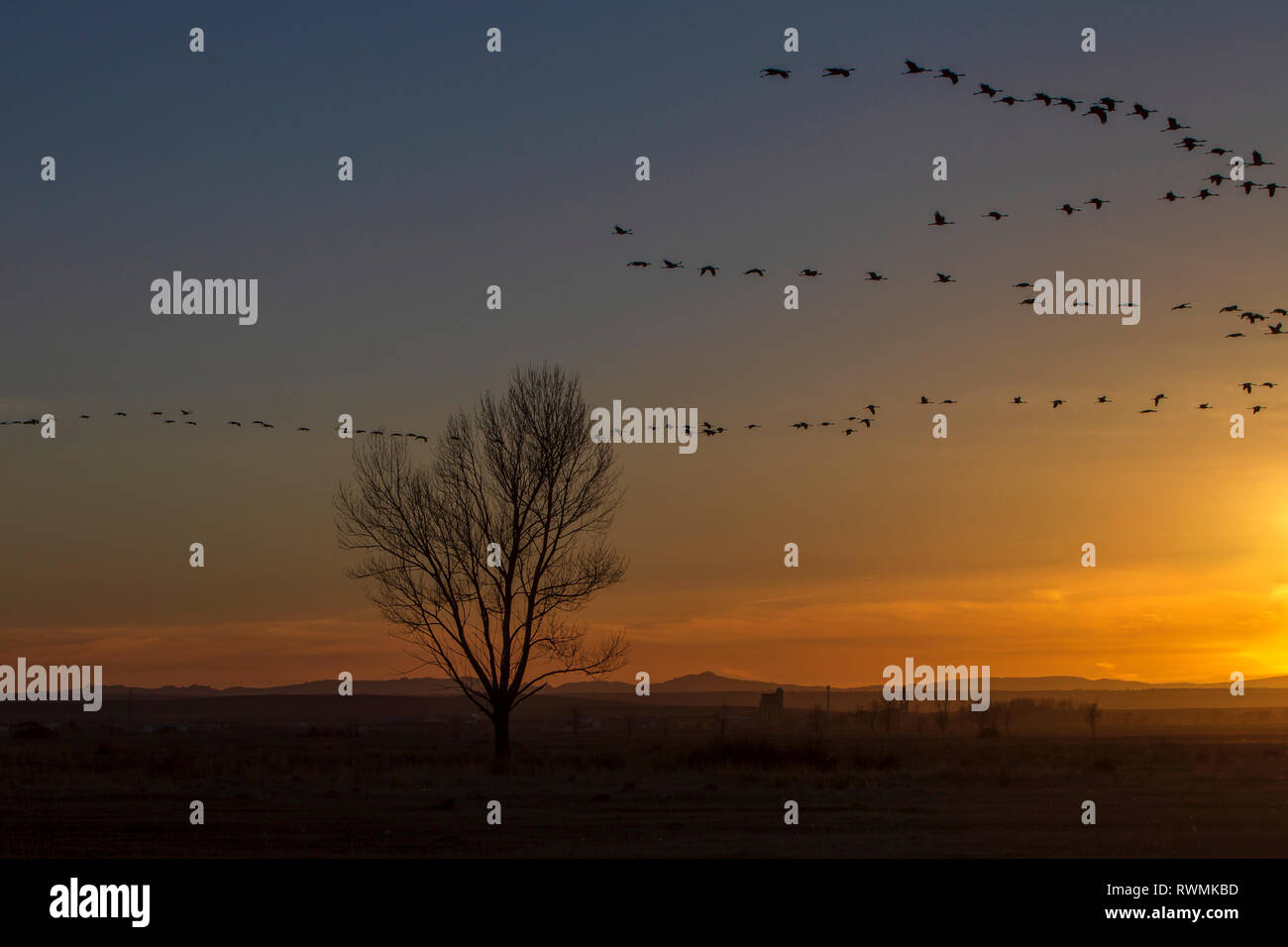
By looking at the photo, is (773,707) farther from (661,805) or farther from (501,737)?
(661,805)

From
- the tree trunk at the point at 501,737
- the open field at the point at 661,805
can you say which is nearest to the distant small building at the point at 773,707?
the open field at the point at 661,805

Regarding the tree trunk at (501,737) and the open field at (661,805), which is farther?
the tree trunk at (501,737)

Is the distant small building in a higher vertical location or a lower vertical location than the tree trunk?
lower

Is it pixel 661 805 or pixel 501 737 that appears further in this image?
pixel 501 737

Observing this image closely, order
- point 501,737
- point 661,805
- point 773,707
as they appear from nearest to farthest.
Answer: point 661,805 < point 501,737 < point 773,707

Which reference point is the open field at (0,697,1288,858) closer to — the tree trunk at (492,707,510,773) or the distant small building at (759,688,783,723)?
the tree trunk at (492,707,510,773)

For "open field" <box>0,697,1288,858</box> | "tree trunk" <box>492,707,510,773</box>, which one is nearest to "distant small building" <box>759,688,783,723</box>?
"open field" <box>0,697,1288,858</box>

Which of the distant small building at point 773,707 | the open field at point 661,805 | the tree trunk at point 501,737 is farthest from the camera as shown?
the distant small building at point 773,707

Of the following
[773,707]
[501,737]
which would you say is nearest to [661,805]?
[501,737]

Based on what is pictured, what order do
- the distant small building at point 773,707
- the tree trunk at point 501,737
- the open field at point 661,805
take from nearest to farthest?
the open field at point 661,805, the tree trunk at point 501,737, the distant small building at point 773,707

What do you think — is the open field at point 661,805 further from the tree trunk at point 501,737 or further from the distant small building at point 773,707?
the distant small building at point 773,707
